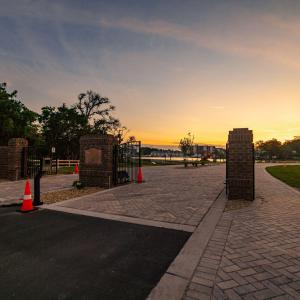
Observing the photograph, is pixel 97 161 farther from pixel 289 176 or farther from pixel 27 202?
pixel 289 176

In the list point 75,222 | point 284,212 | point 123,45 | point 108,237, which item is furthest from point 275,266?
point 123,45

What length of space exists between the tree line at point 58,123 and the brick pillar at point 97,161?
19072 mm

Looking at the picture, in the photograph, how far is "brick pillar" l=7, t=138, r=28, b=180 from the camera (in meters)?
13.6

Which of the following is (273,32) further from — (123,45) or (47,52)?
(47,52)

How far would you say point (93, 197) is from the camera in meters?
8.09

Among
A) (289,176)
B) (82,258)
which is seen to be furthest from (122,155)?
(289,176)

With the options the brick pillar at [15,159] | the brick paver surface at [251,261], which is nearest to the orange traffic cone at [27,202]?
the brick paver surface at [251,261]

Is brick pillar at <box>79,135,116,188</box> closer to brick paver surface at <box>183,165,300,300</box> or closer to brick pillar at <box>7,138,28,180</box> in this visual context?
brick pillar at <box>7,138,28,180</box>

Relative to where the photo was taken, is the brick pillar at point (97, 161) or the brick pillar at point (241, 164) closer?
the brick pillar at point (241, 164)

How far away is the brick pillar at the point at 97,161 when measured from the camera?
10531 mm

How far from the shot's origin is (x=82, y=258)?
3213mm

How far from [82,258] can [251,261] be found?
2.54 m

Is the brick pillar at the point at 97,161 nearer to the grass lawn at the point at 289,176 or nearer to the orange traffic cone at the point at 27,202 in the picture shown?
the orange traffic cone at the point at 27,202

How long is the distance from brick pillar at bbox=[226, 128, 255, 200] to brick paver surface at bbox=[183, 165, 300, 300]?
2127mm
